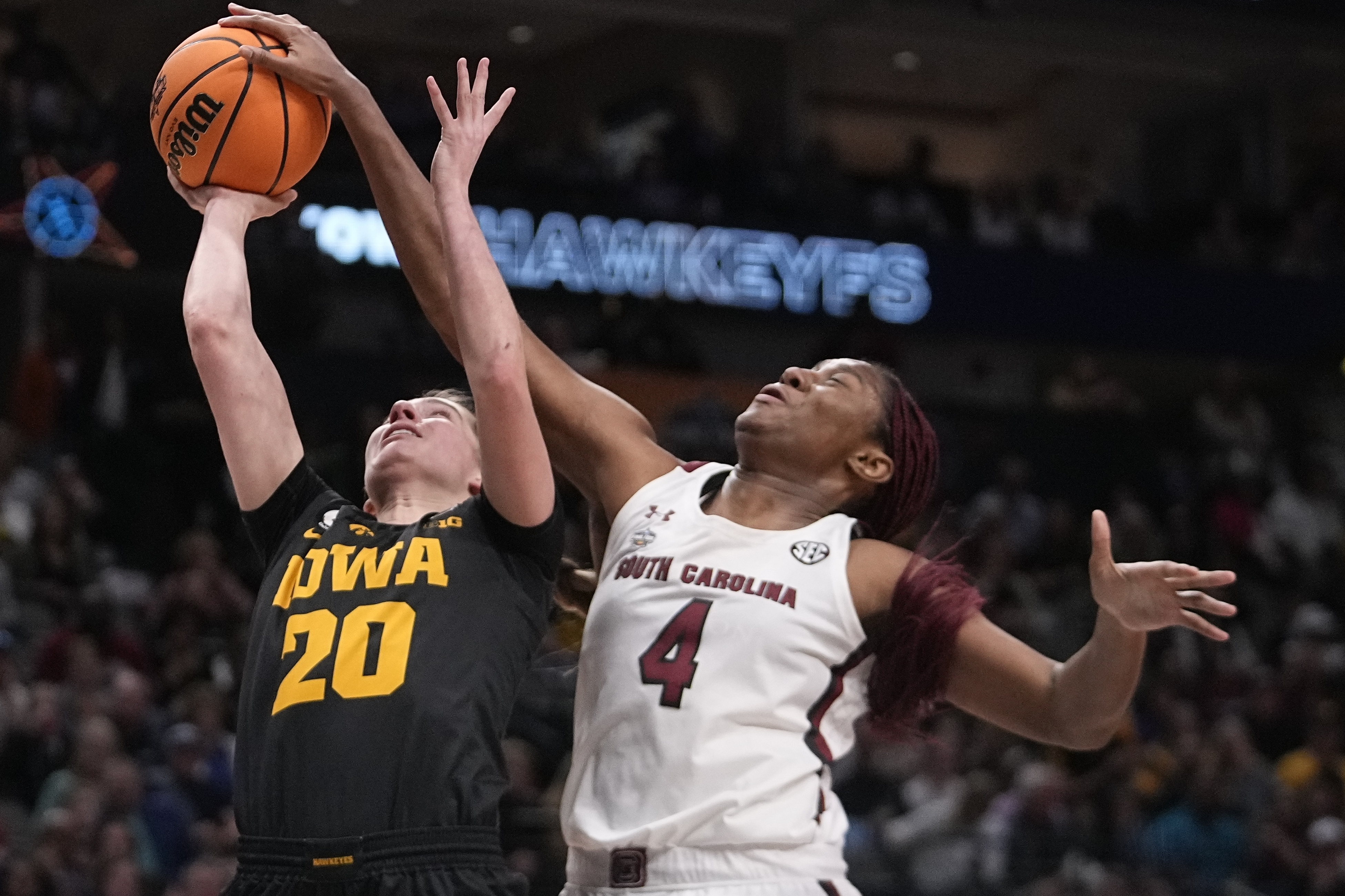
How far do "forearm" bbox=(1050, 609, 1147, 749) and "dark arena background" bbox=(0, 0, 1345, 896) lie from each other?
4.82ft

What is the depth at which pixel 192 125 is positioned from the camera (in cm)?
371

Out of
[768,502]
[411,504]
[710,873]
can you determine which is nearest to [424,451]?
[411,504]

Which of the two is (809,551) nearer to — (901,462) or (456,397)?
(901,462)

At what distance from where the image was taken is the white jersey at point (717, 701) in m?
3.49

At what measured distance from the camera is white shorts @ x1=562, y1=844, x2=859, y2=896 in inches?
136

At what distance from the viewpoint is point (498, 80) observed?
70.4ft

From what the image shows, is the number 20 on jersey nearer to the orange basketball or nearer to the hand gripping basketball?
the orange basketball

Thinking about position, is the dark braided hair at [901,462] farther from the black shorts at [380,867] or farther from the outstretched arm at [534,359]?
the black shorts at [380,867]

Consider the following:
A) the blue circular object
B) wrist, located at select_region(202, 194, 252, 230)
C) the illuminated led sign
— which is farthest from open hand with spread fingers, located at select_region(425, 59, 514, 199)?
the illuminated led sign

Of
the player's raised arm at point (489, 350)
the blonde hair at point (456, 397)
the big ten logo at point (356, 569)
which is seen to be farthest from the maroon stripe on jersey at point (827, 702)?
the blonde hair at point (456, 397)

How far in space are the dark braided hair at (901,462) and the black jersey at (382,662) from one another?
0.84 meters

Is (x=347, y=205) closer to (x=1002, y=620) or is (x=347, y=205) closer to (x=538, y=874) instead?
(x=1002, y=620)

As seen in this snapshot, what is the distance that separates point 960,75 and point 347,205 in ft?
35.1

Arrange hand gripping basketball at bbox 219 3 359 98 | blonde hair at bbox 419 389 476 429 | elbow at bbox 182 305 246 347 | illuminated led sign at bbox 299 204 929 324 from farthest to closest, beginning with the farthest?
1. illuminated led sign at bbox 299 204 929 324
2. blonde hair at bbox 419 389 476 429
3. hand gripping basketball at bbox 219 3 359 98
4. elbow at bbox 182 305 246 347
